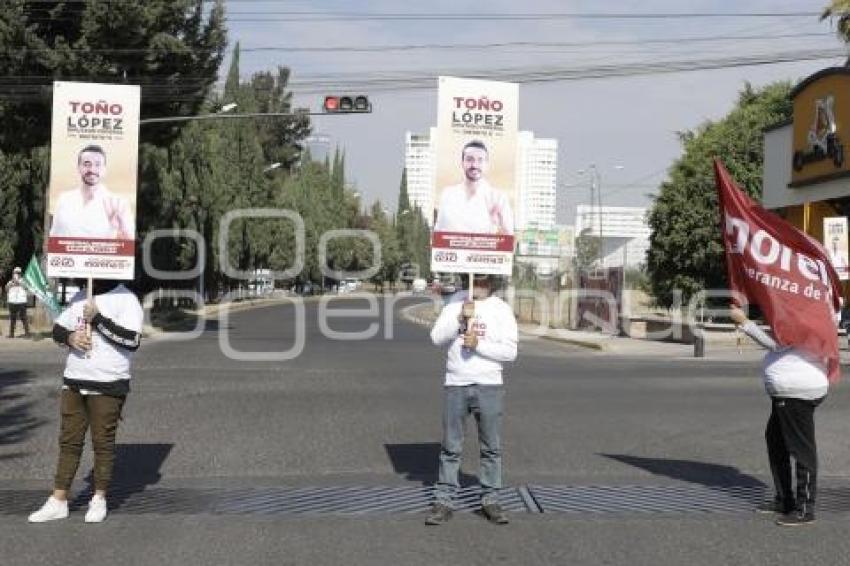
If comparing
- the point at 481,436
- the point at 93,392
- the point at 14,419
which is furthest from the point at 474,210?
the point at 14,419

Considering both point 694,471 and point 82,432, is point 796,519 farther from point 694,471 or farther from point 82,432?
point 82,432

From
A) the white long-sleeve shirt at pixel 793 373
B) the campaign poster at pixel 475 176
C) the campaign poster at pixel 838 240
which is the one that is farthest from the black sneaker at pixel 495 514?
the campaign poster at pixel 838 240

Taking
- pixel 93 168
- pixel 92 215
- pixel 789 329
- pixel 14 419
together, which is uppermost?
pixel 93 168

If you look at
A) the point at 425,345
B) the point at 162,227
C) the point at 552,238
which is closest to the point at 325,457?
the point at 425,345

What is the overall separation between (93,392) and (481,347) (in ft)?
8.57

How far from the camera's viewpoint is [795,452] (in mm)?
7336

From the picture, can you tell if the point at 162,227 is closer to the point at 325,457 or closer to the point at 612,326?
the point at 612,326

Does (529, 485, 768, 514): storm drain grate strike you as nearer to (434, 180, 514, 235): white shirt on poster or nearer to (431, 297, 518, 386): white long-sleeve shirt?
(431, 297, 518, 386): white long-sleeve shirt

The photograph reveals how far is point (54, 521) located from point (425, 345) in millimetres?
21085

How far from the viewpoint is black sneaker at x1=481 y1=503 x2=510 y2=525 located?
7.08m

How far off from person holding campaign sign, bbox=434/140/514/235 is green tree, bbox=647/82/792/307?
27.7 metres

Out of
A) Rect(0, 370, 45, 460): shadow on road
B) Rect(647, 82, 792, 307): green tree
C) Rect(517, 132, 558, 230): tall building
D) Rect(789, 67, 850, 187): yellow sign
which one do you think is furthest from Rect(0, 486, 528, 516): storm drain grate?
Rect(517, 132, 558, 230): tall building

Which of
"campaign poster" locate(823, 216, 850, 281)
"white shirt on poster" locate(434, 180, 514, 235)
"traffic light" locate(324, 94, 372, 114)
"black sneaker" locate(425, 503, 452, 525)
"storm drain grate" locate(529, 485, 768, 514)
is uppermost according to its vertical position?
"traffic light" locate(324, 94, 372, 114)

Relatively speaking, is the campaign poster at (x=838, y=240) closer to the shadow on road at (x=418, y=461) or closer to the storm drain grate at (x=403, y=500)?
the shadow on road at (x=418, y=461)
